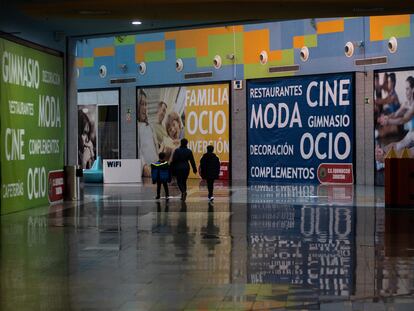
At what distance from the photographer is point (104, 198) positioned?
2453cm

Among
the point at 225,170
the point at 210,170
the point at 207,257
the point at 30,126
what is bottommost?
the point at 207,257

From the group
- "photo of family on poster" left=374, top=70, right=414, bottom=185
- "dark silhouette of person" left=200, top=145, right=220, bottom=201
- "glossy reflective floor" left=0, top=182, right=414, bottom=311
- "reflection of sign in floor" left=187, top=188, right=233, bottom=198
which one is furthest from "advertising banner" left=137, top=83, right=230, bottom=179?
"glossy reflective floor" left=0, top=182, right=414, bottom=311

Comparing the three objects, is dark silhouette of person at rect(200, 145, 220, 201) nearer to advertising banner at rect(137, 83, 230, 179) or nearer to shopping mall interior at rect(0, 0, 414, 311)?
shopping mall interior at rect(0, 0, 414, 311)

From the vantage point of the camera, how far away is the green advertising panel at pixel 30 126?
18.8m

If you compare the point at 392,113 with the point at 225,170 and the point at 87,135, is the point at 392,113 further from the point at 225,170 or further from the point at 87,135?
the point at 87,135

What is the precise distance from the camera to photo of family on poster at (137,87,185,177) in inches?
1503

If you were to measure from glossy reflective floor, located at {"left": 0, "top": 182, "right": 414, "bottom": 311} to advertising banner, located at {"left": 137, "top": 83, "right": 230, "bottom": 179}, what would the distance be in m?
15.2

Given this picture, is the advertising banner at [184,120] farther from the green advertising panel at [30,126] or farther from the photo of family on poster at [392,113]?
the green advertising panel at [30,126]

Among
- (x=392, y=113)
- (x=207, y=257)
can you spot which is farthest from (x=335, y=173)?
(x=207, y=257)

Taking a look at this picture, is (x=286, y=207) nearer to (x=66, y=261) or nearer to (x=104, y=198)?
(x=104, y=198)

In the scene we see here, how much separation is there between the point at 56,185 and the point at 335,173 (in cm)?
1377

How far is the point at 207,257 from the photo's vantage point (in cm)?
1187

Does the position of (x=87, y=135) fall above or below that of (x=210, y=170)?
above

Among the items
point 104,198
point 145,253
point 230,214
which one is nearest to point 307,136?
point 104,198
